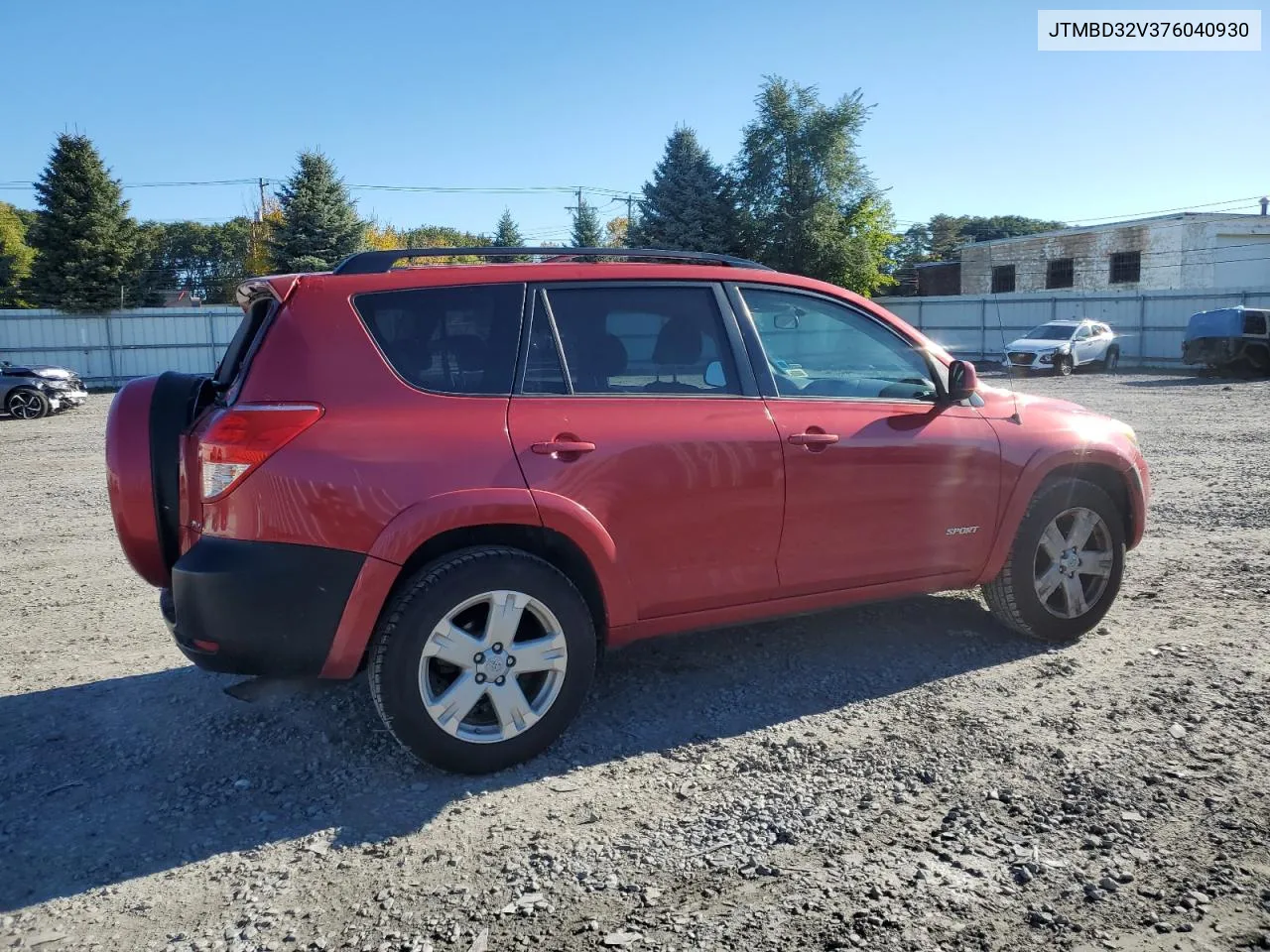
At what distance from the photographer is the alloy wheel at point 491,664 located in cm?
343

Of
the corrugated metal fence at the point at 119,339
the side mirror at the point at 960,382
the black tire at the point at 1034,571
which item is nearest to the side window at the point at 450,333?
the side mirror at the point at 960,382

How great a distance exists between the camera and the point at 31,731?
3.98 metres

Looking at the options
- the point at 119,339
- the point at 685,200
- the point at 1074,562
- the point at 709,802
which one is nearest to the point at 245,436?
the point at 709,802

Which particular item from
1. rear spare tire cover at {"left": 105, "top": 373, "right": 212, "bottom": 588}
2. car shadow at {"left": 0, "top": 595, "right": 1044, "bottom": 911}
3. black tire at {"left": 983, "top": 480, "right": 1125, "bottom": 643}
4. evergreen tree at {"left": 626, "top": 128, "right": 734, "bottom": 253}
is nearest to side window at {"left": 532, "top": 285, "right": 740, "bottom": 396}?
car shadow at {"left": 0, "top": 595, "right": 1044, "bottom": 911}

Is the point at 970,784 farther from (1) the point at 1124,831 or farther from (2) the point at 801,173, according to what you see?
(2) the point at 801,173

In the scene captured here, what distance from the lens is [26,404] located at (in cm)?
1894

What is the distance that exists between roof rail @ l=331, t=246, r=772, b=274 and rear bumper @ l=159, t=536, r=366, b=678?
3.66ft

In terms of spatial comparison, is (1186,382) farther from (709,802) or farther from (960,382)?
(709,802)

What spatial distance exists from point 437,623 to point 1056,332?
27983 mm

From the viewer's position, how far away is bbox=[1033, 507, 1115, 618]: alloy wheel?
4.73m

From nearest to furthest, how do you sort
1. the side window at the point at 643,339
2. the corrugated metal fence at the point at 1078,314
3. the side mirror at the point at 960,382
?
1. the side window at the point at 643,339
2. the side mirror at the point at 960,382
3. the corrugated metal fence at the point at 1078,314

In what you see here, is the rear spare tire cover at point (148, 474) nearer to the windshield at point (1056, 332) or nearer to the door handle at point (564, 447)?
the door handle at point (564, 447)

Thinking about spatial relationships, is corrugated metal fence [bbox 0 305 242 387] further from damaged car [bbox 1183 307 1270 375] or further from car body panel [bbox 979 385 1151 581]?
car body panel [bbox 979 385 1151 581]

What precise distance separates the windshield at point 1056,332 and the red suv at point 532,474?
2542cm
